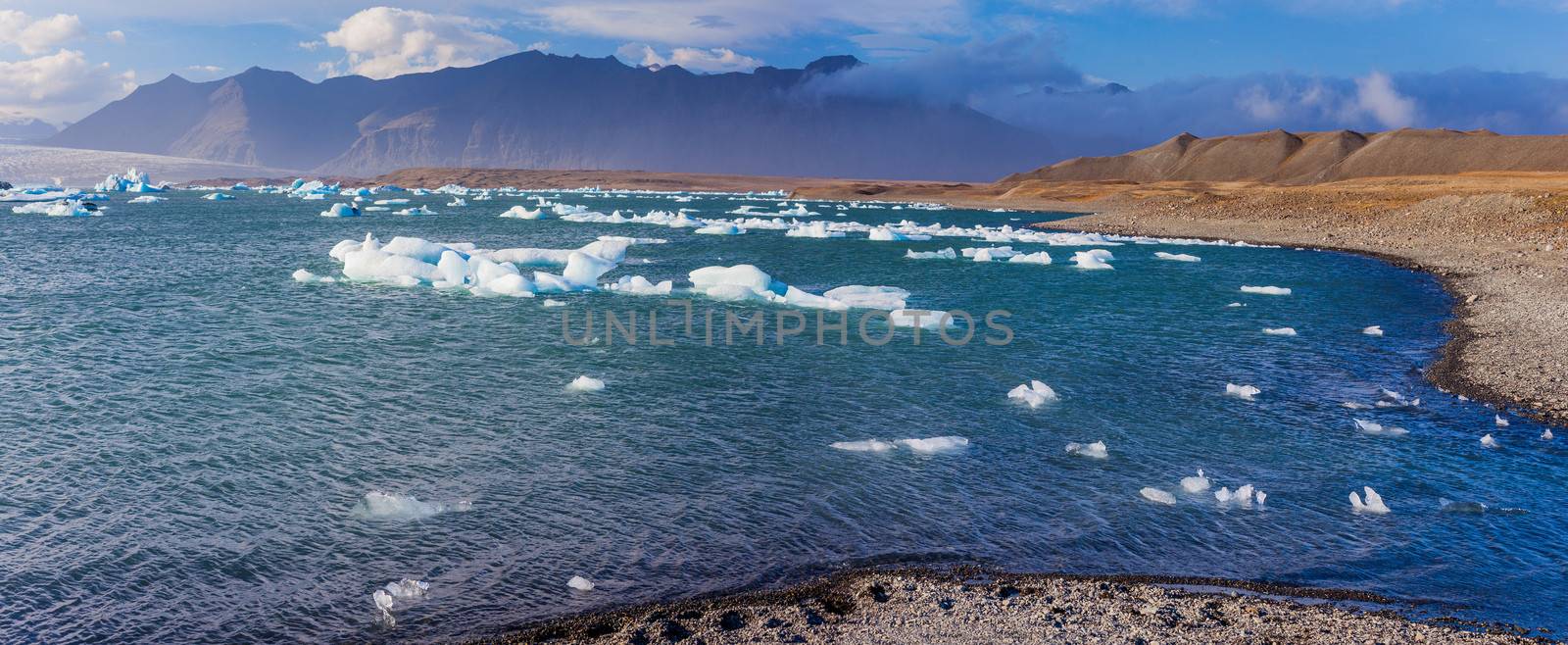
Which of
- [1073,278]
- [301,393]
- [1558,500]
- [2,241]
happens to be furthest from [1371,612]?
A: [2,241]

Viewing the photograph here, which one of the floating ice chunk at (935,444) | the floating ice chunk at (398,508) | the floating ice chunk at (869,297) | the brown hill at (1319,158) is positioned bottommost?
the floating ice chunk at (398,508)

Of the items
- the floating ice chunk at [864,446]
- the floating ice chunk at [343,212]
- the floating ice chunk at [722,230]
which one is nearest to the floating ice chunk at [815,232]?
Answer: the floating ice chunk at [722,230]

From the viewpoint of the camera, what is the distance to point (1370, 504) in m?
9.97

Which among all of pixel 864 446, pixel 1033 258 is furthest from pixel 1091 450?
pixel 1033 258

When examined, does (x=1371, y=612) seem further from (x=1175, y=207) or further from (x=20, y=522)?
(x=1175, y=207)

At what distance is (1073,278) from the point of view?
3222 centimetres

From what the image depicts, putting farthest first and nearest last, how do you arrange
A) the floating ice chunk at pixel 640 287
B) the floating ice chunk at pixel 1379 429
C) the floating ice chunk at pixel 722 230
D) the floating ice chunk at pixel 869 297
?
the floating ice chunk at pixel 722 230 < the floating ice chunk at pixel 640 287 < the floating ice chunk at pixel 869 297 < the floating ice chunk at pixel 1379 429

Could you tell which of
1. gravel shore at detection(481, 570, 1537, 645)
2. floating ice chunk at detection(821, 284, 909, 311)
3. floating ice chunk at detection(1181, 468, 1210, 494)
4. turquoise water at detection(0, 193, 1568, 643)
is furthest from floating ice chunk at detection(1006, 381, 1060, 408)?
floating ice chunk at detection(821, 284, 909, 311)

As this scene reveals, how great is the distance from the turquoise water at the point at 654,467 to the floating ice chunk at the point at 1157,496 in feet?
0.60

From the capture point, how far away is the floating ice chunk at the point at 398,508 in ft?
31.0

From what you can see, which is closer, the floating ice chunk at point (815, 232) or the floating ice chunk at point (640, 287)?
the floating ice chunk at point (640, 287)

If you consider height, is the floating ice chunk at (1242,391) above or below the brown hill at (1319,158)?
below

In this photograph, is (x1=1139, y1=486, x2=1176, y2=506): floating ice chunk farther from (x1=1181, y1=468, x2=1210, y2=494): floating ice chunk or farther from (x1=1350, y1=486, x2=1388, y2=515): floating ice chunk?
(x1=1350, y1=486, x2=1388, y2=515): floating ice chunk

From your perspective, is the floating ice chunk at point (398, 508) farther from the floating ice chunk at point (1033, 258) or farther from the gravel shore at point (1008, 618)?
the floating ice chunk at point (1033, 258)
